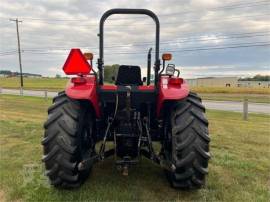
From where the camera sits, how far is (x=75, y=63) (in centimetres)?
396

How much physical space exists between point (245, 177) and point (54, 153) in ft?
9.18

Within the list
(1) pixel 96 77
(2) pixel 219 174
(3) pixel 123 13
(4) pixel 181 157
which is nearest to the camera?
(4) pixel 181 157

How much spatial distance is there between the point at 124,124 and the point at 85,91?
30.7 inches

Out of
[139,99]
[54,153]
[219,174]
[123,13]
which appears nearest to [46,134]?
[54,153]

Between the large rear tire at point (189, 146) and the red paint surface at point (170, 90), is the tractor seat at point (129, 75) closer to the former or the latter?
the red paint surface at point (170, 90)

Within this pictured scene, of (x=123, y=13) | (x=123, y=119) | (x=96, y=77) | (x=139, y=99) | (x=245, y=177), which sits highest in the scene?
(x=123, y=13)

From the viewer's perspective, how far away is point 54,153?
161 inches

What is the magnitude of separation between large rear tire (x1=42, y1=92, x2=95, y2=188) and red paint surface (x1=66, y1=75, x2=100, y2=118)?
0.63ft

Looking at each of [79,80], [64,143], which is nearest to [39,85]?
[79,80]

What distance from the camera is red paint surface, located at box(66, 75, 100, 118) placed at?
4133 mm

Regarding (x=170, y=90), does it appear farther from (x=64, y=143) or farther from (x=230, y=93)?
(x=230, y=93)

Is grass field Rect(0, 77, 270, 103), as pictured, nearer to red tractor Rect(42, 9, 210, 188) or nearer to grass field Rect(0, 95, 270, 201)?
grass field Rect(0, 95, 270, 201)

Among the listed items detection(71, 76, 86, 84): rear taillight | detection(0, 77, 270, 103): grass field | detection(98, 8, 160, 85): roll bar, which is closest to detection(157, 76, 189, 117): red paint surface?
detection(98, 8, 160, 85): roll bar

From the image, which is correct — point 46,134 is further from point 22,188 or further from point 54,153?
point 22,188
